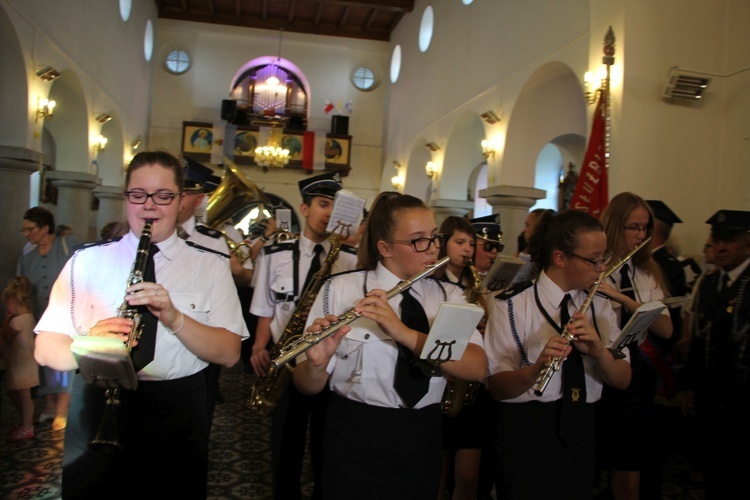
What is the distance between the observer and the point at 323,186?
151 inches

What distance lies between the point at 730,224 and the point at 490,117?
22.2ft

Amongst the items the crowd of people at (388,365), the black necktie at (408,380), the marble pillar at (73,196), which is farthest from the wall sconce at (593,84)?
the marble pillar at (73,196)

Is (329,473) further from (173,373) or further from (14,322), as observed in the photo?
(14,322)

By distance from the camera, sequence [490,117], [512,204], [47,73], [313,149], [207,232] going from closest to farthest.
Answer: [207,232]
[47,73]
[512,204]
[490,117]
[313,149]

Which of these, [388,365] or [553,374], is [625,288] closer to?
[553,374]

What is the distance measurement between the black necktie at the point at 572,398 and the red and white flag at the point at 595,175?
418 centimetres

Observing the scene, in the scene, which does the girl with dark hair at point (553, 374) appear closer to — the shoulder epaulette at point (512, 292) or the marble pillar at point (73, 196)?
the shoulder epaulette at point (512, 292)

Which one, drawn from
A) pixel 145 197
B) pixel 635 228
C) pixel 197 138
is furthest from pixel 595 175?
pixel 197 138

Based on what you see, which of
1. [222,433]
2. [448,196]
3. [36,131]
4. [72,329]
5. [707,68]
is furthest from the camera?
[448,196]

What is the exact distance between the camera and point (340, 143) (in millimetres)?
18688

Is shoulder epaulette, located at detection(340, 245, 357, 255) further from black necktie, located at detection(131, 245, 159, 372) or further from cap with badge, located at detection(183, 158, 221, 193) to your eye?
black necktie, located at detection(131, 245, 159, 372)

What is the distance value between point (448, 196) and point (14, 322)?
10154mm

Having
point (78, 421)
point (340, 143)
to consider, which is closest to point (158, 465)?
point (78, 421)

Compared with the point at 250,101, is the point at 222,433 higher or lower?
lower
